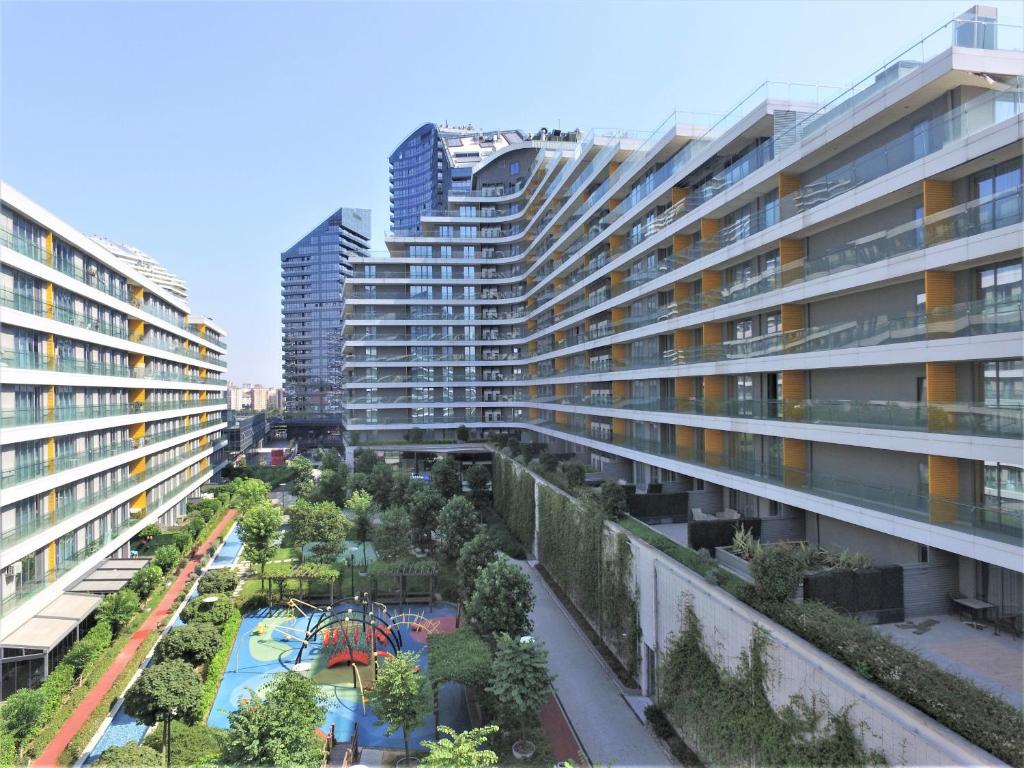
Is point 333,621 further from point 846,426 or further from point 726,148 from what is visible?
point 726,148

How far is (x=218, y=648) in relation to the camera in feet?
62.4

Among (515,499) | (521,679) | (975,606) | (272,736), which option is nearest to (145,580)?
(272,736)

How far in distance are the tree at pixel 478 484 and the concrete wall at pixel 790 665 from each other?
26171 mm

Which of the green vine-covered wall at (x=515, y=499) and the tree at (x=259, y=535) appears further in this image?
the green vine-covered wall at (x=515, y=499)

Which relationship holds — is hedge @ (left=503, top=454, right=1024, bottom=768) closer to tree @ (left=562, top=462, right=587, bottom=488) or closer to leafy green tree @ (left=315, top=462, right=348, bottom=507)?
tree @ (left=562, top=462, right=587, bottom=488)

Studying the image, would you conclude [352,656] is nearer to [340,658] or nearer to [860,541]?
[340,658]

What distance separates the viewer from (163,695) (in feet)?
49.1

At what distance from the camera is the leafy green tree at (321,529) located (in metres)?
30.2

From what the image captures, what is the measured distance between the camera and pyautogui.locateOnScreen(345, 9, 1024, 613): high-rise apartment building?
509 inches

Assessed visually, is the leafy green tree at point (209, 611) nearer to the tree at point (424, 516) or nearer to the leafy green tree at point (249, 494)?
the tree at point (424, 516)

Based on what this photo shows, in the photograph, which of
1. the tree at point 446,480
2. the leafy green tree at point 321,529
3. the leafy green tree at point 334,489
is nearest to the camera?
the leafy green tree at point 321,529

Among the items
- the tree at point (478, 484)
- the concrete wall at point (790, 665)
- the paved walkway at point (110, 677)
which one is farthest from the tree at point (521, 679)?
the tree at point (478, 484)

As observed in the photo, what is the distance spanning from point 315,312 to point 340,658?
12746 cm

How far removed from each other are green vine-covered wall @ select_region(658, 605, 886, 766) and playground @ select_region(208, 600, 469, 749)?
692cm
